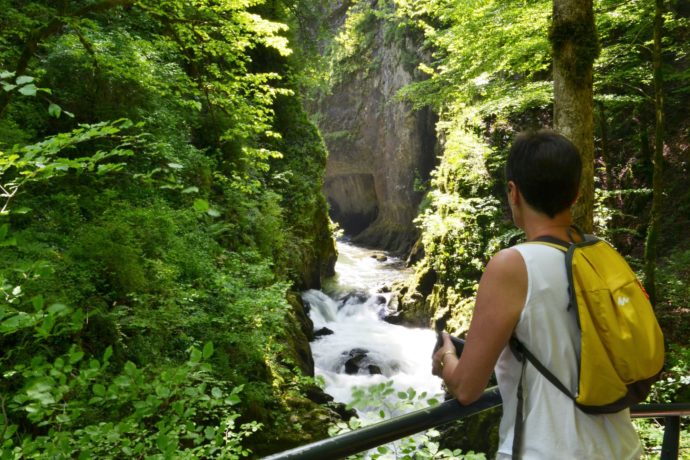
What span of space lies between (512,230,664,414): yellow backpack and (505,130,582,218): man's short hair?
208mm

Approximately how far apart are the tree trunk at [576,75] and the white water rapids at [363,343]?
19.8ft

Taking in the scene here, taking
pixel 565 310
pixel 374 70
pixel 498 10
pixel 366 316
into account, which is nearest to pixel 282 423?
pixel 565 310

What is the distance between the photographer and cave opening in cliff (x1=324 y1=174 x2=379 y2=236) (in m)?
34.2

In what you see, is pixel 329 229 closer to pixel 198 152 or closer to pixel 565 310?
pixel 198 152

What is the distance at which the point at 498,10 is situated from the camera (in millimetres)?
6508

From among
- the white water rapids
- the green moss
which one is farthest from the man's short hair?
the white water rapids

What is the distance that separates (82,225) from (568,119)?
16.8 feet

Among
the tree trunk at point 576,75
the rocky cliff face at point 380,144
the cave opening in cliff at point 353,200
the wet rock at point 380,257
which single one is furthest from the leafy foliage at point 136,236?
the cave opening in cliff at point 353,200

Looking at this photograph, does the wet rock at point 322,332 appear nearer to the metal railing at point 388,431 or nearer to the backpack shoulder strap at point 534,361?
the metal railing at point 388,431

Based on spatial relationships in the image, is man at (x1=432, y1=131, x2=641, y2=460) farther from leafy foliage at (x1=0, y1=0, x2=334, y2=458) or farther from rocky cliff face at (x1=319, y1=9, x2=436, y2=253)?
rocky cliff face at (x1=319, y1=9, x2=436, y2=253)

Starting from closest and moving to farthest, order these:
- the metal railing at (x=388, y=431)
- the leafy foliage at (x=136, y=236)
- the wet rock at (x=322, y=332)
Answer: the metal railing at (x=388, y=431)
the leafy foliage at (x=136, y=236)
the wet rock at (x=322, y=332)

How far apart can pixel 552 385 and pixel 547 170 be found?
0.60m

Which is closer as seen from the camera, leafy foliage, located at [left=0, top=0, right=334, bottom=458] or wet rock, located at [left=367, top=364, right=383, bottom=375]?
leafy foliage, located at [left=0, top=0, right=334, bottom=458]

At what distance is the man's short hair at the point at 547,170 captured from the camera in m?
1.30
